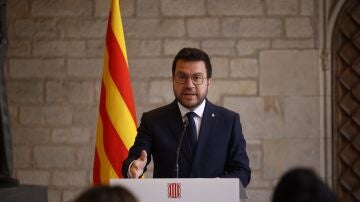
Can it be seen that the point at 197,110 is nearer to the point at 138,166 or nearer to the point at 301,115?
the point at 138,166

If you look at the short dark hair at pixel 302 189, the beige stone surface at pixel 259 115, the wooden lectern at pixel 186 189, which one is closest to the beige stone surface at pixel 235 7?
the beige stone surface at pixel 259 115

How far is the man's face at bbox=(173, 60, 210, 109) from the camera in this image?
3.07 m

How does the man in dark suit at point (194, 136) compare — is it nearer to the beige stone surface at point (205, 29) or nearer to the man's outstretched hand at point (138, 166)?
the man's outstretched hand at point (138, 166)

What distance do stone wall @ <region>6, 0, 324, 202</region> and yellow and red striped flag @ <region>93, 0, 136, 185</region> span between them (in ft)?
2.87

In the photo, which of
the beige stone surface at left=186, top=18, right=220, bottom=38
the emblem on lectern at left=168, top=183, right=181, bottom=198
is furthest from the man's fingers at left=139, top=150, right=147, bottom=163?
the beige stone surface at left=186, top=18, right=220, bottom=38

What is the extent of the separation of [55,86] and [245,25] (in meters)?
1.44

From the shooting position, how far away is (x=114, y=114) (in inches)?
181

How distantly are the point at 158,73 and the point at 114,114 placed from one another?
3.62 feet

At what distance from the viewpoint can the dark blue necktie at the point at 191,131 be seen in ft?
10.1

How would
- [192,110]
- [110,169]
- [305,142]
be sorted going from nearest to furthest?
[192,110], [110,169], [305,142]

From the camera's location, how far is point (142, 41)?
5.66 meters

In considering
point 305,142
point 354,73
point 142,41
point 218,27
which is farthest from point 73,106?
point 354,73

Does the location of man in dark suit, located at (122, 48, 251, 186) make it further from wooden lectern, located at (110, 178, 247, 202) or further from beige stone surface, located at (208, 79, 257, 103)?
beige stone surface, located at (208, 79, 257, 103)

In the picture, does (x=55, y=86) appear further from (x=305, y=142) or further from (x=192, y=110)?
(x=192, y=110)
